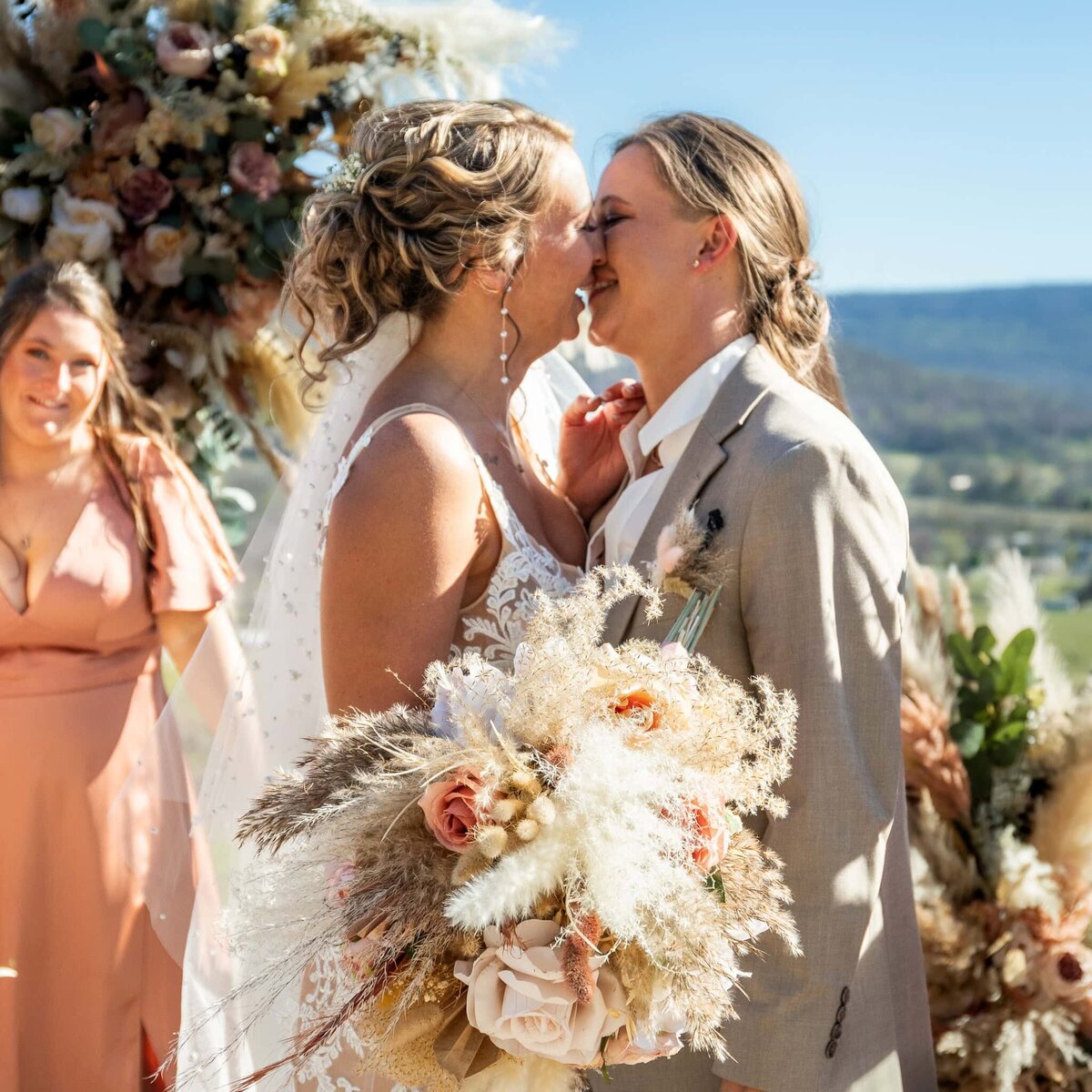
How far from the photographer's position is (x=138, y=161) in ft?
11.5

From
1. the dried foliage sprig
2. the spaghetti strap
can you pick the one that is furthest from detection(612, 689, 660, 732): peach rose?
the dried foliage sprig

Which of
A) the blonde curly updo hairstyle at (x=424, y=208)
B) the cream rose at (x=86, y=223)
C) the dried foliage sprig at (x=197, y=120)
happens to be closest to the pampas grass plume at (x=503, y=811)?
the blonde curly updo hairstyle at (x=424, y=208)

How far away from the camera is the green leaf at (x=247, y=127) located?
3.50 m

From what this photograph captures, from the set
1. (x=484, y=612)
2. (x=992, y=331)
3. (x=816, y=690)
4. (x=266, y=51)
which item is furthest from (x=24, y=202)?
(x=992, y=331)

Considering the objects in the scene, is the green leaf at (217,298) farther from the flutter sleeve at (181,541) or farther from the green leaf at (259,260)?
the flutter sleeve at (181,541)

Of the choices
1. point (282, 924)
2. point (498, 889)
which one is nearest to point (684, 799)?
point (498, 889)

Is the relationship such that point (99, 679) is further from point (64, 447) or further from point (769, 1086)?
point (769, 1086)

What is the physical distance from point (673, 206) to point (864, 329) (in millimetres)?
9602

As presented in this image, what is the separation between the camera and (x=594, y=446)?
286 cm

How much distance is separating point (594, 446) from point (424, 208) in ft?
2.41

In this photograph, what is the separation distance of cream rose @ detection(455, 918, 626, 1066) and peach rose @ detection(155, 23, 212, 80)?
2772 millimetres

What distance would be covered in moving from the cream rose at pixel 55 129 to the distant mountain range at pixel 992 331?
6.19 meters

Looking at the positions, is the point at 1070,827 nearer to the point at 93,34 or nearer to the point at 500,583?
the point at 500,583

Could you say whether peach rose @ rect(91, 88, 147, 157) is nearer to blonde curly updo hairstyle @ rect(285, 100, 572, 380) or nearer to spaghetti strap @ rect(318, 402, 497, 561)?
blonde curly updo hairstyle @ rect(285, 100, 572, 380)
